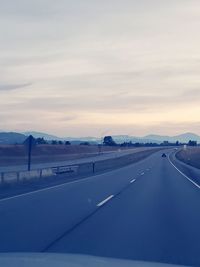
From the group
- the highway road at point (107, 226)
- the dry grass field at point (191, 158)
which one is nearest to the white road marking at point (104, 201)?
the highway road at point (107, 226)

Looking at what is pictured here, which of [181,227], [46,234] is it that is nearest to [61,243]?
[46,234]

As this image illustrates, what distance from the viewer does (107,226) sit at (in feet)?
48.7

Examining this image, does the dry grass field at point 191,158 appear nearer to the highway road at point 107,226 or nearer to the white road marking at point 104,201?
the white road marking at point 104,201

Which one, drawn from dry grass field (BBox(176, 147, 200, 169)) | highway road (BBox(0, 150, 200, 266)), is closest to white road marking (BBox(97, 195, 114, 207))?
highway road (BBox(0, 150, 200, 266))

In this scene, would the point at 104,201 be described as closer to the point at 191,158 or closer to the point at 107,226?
the point at 107,226

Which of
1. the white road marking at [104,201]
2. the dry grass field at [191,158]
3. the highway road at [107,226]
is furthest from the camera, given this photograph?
the dry grass field at [191,158]

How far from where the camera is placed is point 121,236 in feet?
43.0

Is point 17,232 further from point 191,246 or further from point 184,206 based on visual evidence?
point 184,206

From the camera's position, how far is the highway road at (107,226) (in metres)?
11.3

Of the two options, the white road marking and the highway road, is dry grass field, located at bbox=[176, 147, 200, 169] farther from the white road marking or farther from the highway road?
the highway road

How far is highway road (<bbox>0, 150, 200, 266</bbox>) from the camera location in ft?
37.0

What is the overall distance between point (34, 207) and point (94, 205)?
Result: 215 centimetres

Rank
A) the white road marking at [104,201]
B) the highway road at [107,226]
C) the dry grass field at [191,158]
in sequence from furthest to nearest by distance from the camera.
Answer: the dry grass field at [191,158] < the white road marking at [104,201] < the highway road at [107,226]

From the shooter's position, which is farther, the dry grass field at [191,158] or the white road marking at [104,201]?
the dry grass field at [191,158]
